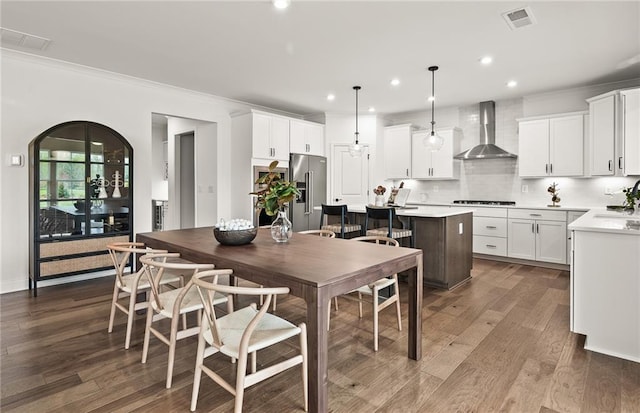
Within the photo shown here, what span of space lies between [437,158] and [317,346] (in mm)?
5564

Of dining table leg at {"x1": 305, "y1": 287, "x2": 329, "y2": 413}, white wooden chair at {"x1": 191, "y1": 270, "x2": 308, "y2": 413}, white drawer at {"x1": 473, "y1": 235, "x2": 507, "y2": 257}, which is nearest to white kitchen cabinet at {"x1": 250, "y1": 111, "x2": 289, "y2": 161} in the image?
white drawer at {"x1": 473, "y1": 235, "x2": 507, "y2": 257}

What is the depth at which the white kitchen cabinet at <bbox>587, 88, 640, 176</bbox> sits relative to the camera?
435cm

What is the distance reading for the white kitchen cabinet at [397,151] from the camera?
22.3 ft

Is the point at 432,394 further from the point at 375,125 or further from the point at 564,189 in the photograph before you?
the point at 375,125

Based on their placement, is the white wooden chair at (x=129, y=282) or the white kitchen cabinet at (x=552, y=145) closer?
the white wooden chair at (x=129, y=282)

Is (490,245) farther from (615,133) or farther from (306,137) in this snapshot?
(306,137)

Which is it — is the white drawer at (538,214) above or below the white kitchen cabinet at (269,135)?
below

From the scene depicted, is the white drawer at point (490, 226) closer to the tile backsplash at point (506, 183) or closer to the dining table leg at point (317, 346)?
the tile backsplash at point (506, 183)

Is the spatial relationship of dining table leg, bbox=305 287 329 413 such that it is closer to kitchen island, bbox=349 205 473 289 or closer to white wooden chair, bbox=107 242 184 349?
white wooden chair, bbox=107 242 184 349

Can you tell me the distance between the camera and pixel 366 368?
89.4 inches

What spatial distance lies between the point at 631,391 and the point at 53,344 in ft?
12.6

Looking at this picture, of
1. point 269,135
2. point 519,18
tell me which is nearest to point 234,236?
point 519,18

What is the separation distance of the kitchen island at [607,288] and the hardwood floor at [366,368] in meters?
0.13

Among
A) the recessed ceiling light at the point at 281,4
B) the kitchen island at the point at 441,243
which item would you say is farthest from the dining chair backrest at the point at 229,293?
the kitchen island at the point at 441,243
